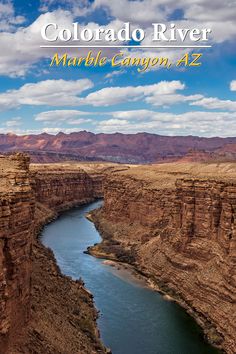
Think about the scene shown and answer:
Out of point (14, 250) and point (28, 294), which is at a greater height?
point (14, 250)

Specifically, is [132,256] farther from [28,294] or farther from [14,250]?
[14,250]

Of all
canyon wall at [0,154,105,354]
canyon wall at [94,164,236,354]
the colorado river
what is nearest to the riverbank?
canyon wall at [0,154,105,354]

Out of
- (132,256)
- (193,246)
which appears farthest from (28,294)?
(132,256)

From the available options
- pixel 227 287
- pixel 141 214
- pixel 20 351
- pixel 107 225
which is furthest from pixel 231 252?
pixel 107 225

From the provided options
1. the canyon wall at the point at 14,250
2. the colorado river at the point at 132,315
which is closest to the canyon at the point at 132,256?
the canyon wall at the point at 14,250

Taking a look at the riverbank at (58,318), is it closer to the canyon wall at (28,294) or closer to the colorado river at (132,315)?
the canyon wall at (28,294)
